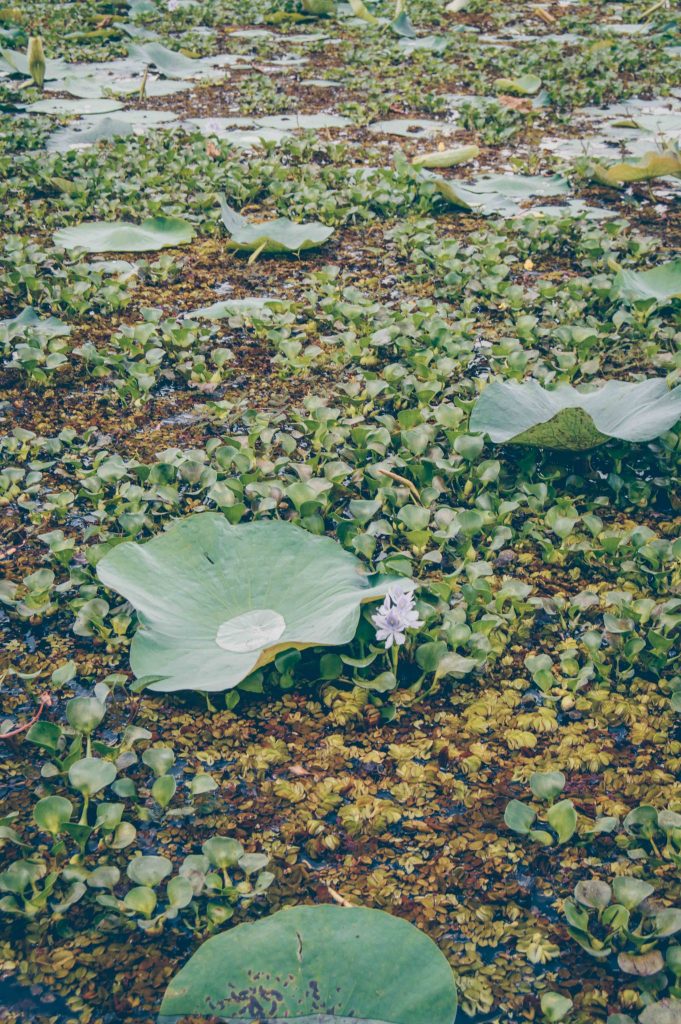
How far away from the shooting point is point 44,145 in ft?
12.8

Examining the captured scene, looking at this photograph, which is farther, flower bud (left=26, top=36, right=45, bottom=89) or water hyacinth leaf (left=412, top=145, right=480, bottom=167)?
flower bud (left=26, top=36, right=45, bottom=89)

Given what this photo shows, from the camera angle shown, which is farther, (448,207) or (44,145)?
(44,145)

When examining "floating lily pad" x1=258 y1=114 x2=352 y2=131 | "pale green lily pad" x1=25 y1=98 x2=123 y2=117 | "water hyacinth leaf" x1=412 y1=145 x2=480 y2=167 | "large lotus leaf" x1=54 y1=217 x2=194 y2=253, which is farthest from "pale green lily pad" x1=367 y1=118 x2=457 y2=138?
"large lotus leaf" x1=54 y1=217 x2=194 y2=253

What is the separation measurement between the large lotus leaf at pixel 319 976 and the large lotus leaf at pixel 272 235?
2216 mm

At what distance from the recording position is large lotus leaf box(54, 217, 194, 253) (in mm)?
2850

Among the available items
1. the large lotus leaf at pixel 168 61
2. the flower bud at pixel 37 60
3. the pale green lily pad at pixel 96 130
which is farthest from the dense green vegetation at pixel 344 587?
the large lotus leaf at pixel 168 61

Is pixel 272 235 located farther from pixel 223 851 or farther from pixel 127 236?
pixel 223 851

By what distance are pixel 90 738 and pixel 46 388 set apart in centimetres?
120

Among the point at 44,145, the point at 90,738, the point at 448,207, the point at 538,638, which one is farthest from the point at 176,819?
the point at 44,145

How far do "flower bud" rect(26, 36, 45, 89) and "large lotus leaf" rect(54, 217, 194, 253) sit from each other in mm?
2152

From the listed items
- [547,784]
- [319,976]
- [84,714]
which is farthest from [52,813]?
[547,784]

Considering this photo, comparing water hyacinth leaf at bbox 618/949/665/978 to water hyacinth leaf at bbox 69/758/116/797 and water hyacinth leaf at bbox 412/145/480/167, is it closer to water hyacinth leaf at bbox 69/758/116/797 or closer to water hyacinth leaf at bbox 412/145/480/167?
water hyacinth leaf at bbox 69/758/116/797

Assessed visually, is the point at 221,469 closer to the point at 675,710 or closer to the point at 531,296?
the point at 675,710

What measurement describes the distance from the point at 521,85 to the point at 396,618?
3864mm
